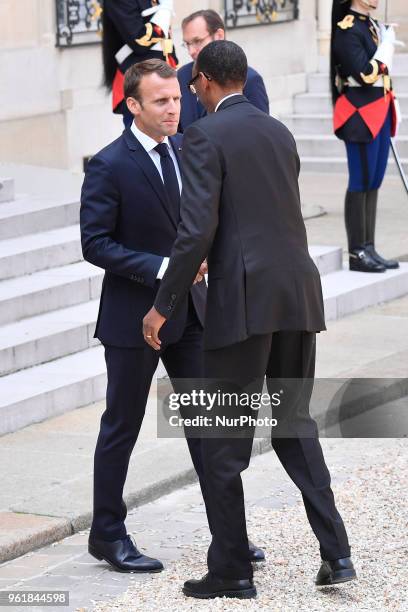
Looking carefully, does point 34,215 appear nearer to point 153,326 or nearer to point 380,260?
point 380,260

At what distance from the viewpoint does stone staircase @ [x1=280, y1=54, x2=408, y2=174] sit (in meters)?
16.4

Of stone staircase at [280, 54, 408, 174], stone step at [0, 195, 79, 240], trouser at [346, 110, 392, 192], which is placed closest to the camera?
stone step at [0, 195, 79, 240]

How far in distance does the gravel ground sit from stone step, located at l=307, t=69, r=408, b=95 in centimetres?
1136

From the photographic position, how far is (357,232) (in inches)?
412

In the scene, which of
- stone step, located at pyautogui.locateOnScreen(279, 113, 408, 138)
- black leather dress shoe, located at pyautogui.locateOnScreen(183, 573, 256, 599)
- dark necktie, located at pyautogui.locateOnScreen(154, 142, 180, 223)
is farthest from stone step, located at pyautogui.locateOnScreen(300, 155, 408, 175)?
black leather dress shoe, located at pyautogui.locateOnScreen(183, 573, 256, 599)

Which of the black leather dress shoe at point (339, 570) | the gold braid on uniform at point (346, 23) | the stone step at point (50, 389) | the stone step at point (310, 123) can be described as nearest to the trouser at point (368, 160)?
the gold braid on uniform at point (346, 23)

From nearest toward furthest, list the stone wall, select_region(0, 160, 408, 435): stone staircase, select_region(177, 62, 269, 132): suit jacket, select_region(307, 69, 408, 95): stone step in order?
select_region(0, 160, 408, 435): stone staircase, select_region(177, 62, 269, 132): suit jacket, the stone wall, select_region(307, 69, 408, 95): stone step

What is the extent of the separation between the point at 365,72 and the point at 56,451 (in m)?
4.48

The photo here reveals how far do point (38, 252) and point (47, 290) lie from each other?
50 cm

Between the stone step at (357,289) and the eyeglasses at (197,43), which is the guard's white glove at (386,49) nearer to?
the stone step at (357,289)

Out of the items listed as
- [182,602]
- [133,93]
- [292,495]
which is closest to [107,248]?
[133,93]

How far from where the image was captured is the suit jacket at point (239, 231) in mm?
4777

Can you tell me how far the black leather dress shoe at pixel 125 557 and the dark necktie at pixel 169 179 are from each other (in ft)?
3.90

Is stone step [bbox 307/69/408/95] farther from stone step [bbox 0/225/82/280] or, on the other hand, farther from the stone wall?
stone step [bbox 0/225/82/280]
